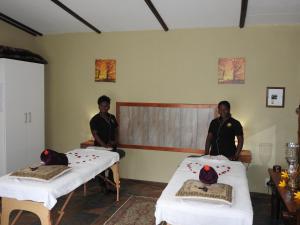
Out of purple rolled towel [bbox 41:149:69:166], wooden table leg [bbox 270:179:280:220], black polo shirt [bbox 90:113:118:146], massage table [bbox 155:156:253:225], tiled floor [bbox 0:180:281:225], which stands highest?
black polo shirt [bbox 90:113:118:146]

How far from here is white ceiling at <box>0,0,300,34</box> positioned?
3375mm

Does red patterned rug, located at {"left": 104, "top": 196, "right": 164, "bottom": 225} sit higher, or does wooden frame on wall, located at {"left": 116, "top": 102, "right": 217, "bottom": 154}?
wooden frame on wall, located at {"left": 116, "top": 102, "right": 217, "bottom": 154}

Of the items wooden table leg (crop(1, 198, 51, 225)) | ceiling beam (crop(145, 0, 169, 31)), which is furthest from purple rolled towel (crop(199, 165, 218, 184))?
ceiling beam (crop(145, 0, 169, 31))

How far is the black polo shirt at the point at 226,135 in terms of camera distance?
11.9 feet

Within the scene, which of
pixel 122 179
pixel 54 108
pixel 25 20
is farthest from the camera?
pixel 54 108

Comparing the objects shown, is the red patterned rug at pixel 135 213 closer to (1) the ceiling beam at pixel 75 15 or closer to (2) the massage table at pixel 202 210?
(2) the massage table at pixel 202 210

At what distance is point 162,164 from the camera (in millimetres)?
4461

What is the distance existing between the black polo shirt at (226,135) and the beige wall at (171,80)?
491mm

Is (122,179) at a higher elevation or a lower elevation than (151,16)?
lower

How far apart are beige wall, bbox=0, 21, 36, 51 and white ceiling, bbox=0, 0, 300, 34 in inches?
10.5

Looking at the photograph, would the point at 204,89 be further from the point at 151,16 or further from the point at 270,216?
the point at 270,216

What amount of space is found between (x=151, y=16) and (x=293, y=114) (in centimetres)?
218

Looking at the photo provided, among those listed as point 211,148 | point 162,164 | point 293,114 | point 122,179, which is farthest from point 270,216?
point 122,179

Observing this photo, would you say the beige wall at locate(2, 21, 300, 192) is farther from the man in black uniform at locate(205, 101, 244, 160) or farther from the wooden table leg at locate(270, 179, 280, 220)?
the wooden table leg at locate(270, 179, 280, 220)
